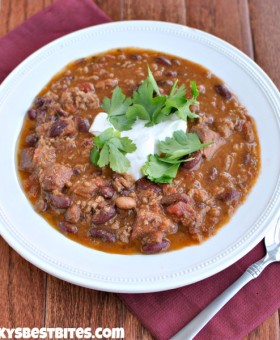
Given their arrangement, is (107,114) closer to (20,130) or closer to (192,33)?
(20,130)

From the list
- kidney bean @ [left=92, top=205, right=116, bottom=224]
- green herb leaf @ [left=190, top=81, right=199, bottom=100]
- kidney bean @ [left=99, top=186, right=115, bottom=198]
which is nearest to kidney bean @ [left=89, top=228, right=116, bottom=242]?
kidney bean @ [left=92, top=205, right=116, bottom=224]

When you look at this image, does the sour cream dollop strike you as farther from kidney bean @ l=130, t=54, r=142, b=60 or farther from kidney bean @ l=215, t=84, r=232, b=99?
kidney bean @ l=130, t=54, r=142, b=60

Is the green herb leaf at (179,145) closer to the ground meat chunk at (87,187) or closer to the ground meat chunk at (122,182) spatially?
the ground meat chunk at (122,182)

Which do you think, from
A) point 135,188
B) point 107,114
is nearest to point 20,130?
point 107,114

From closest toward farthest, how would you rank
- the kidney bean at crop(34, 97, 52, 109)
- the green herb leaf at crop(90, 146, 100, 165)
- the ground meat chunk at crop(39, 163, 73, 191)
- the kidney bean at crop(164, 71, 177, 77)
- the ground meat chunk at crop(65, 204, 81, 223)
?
the ground meat chunk at crop(65, 204, 81, 223) → the ground meat chunk at crop(39, 163, 73, 191) → the green herb leaf at crop(90, 146, 100, 165) → the kidney bean at crop(34, 97, 52, 109) → the kidney bean at crop(164, 71, 177, 77)

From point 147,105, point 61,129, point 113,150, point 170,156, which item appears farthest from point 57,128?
point 170,156
